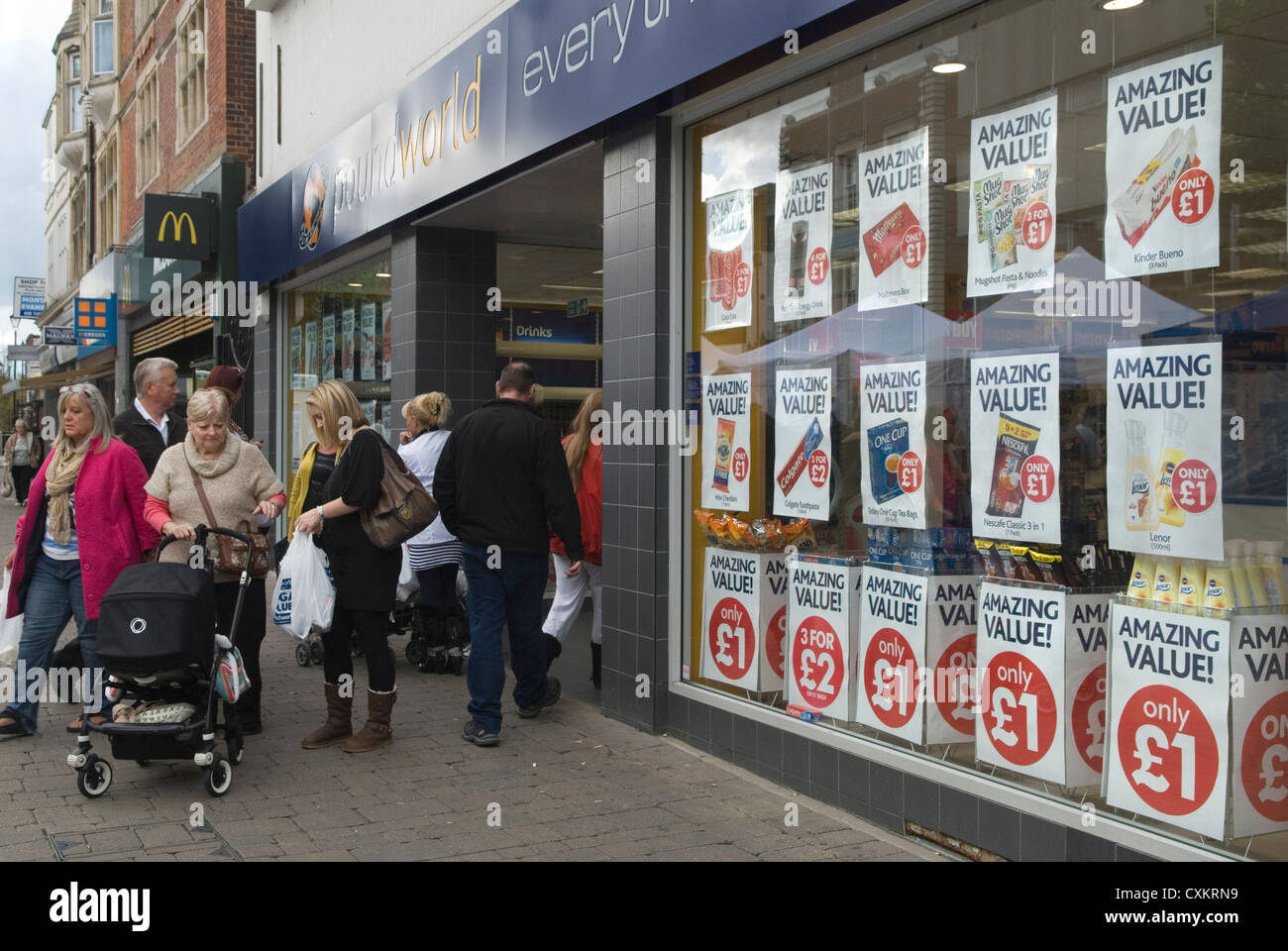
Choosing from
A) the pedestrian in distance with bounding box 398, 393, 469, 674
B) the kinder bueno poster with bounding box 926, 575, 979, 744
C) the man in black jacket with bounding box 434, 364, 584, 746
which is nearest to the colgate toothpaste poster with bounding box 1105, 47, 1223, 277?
the kinder bueno poster with bounding box 926, 575, 979, 744

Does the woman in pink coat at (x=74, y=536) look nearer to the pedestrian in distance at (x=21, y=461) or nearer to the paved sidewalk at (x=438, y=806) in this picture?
the paved sidewalk at (x=438, y=806)

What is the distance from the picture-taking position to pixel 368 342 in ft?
41.2

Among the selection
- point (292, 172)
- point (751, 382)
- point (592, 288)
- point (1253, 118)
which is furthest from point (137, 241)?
point (1253, 118)

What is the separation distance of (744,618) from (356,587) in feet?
6.68

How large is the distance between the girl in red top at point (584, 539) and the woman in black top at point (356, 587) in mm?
1402

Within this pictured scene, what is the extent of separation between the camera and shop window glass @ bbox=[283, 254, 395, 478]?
1211cm

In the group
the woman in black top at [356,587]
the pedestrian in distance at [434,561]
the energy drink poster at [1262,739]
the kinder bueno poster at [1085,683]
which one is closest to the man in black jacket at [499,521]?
the woman in black top at [356,587]

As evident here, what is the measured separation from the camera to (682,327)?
6801mm

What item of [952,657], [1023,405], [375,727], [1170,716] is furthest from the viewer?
[375,727]

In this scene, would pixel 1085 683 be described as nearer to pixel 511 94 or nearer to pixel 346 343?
pixel 511 94

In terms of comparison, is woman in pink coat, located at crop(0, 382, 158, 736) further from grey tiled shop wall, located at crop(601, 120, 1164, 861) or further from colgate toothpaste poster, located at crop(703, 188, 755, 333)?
colgate toothpaste poster, located at crop(703, 188, 755, 333)

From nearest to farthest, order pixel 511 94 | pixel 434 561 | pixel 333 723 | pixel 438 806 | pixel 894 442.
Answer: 1. pixel 894 442
2. pixel 438 806
3. pixel 333 723
4. pixel 511 94
5. pixel 434 561

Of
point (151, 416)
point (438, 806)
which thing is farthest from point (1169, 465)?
point (151, 416)

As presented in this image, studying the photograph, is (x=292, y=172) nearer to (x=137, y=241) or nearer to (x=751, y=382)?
(x=751, y=382)
